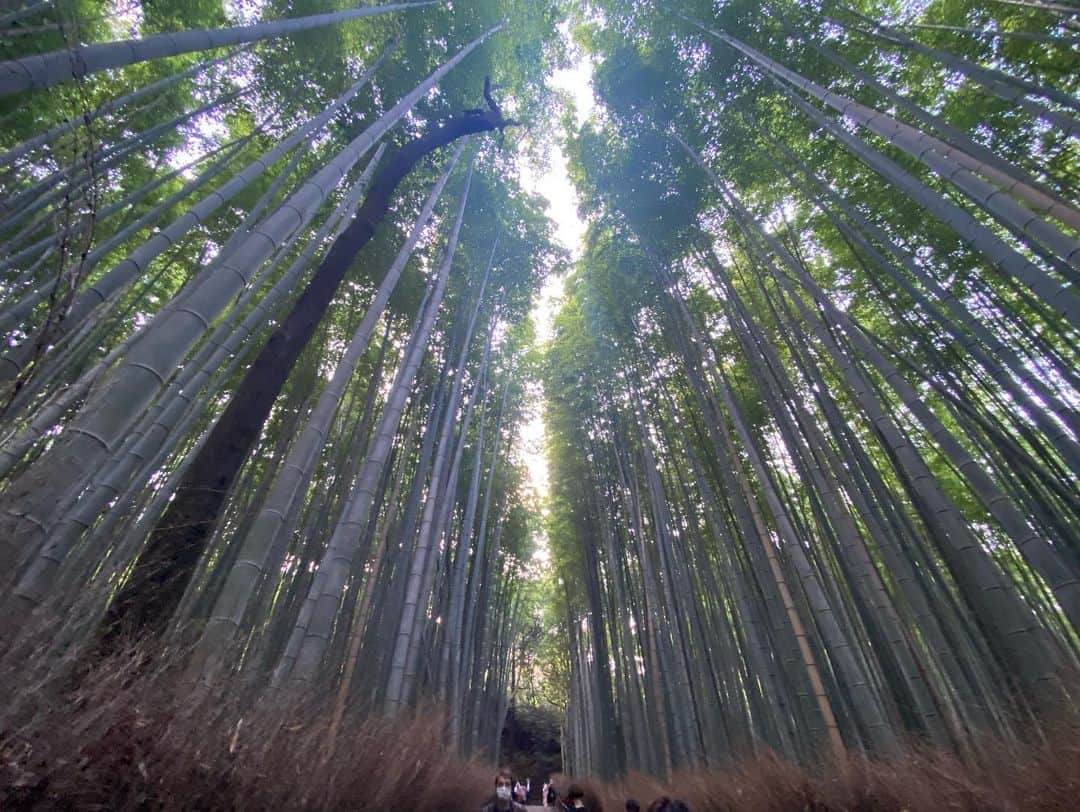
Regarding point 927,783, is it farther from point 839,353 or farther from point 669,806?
point 839,353

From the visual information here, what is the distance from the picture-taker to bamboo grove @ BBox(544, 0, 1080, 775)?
8.45 feet

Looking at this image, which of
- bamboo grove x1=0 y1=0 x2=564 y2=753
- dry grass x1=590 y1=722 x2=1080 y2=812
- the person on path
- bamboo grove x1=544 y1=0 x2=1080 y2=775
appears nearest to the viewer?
bamboo grove x1=0 y1=0 x2=564 y2=753

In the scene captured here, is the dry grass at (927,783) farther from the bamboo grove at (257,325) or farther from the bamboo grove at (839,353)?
the bamboo grove at (257,325)

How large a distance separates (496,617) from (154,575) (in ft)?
22.7

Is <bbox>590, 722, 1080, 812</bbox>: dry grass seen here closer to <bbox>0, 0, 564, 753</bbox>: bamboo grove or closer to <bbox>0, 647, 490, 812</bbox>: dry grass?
<bbox>0, 647, 490, 812</bbox>: dry grass

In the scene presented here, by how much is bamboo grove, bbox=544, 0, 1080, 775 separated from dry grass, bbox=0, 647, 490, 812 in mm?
2686

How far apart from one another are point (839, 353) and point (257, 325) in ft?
13.9

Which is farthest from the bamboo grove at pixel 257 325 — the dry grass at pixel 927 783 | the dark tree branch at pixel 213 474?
the dry grass at pixel 927 783

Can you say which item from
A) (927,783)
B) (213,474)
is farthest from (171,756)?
(927,783)

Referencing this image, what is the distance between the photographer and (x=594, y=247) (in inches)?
261

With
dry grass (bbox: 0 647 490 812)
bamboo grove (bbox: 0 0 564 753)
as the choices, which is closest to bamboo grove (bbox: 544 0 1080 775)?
bamboo grove (bbox: 0 0 564 753)

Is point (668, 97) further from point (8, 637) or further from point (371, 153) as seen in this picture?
point (8, 637)

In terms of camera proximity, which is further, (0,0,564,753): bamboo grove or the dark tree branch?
the dark tree branch

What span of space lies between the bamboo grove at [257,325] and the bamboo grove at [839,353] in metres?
1.81
